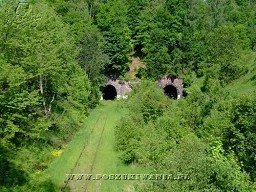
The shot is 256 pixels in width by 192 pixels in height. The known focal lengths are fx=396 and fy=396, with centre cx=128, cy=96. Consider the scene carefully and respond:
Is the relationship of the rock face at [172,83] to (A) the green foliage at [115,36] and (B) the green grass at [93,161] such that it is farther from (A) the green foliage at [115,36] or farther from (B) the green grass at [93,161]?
(B) the green grass at [93,161]

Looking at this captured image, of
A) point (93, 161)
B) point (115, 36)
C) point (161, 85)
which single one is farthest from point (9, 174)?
point (115, 36)

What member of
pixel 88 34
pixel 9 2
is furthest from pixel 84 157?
pixel 88 34

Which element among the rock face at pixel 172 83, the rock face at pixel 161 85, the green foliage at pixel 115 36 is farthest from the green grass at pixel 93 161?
the rock face at pixel 172 83

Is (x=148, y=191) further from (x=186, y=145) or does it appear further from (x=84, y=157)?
(x=84, y=157)

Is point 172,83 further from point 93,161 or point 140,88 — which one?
point 93,161

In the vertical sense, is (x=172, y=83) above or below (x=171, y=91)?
above

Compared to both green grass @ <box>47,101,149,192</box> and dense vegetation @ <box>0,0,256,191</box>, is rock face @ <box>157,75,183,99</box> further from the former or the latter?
green grass @ <box>47,101,149,192</box>
